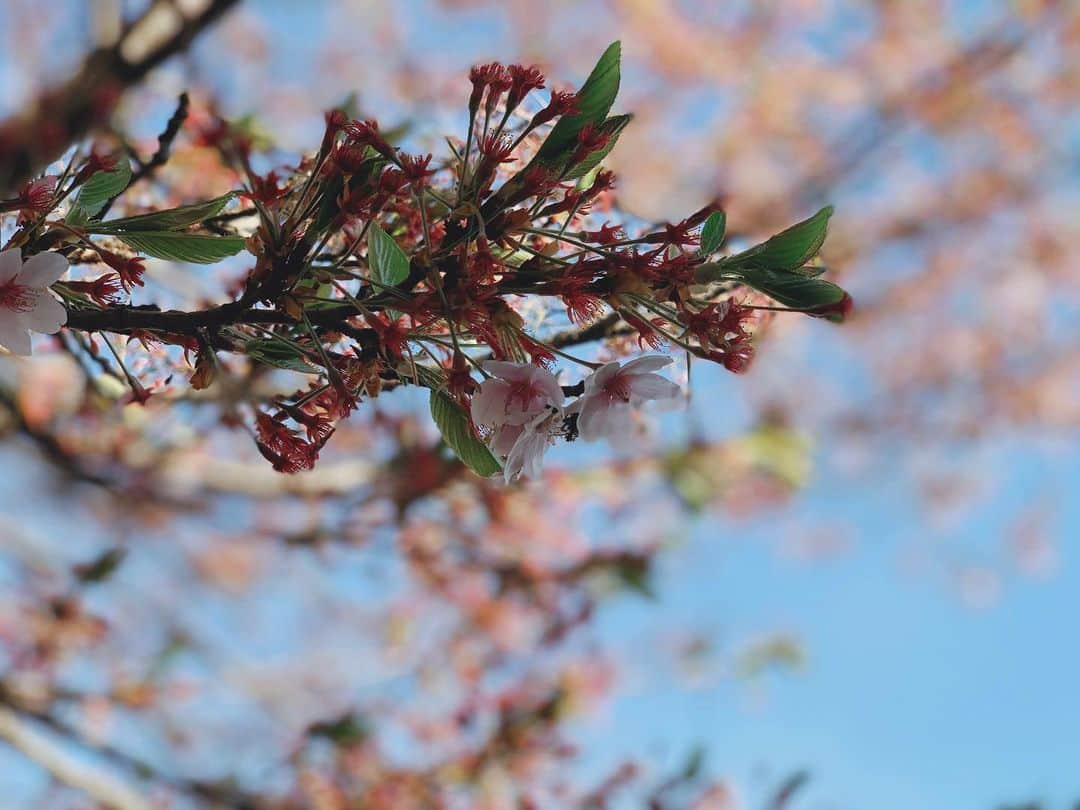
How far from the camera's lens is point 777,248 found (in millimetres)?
1238

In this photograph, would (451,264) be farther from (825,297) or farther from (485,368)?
(825,297)

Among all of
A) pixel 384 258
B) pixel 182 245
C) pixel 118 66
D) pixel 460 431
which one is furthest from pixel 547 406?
pixel 118 66

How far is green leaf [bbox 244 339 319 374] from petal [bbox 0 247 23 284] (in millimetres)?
300

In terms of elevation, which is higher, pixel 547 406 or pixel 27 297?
pixel 27 297

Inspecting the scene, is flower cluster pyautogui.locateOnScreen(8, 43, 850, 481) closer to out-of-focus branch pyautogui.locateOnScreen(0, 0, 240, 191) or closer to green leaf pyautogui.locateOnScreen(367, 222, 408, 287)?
green leaf pyautogui.locateOnScreen(367, 222, 408, 287)

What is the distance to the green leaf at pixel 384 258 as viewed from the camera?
3.91ft

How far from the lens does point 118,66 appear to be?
373 centimetres

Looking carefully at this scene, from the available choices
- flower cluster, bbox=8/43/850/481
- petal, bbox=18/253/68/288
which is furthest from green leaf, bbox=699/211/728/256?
petal, bbox=18/253/68/288

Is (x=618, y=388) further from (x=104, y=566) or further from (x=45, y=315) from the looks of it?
(x=104, y=566)

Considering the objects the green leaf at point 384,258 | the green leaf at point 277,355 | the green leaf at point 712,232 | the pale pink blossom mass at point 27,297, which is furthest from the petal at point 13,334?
the green leaf at point 712,232

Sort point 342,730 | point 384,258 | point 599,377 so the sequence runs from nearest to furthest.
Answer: point 384,258
point 599,377
point 342,730

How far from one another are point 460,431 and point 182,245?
47cm

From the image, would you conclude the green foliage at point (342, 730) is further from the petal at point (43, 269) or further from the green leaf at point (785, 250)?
the green leaf at point (785, 250)

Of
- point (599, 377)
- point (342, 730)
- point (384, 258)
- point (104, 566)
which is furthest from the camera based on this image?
point (342, 730)
